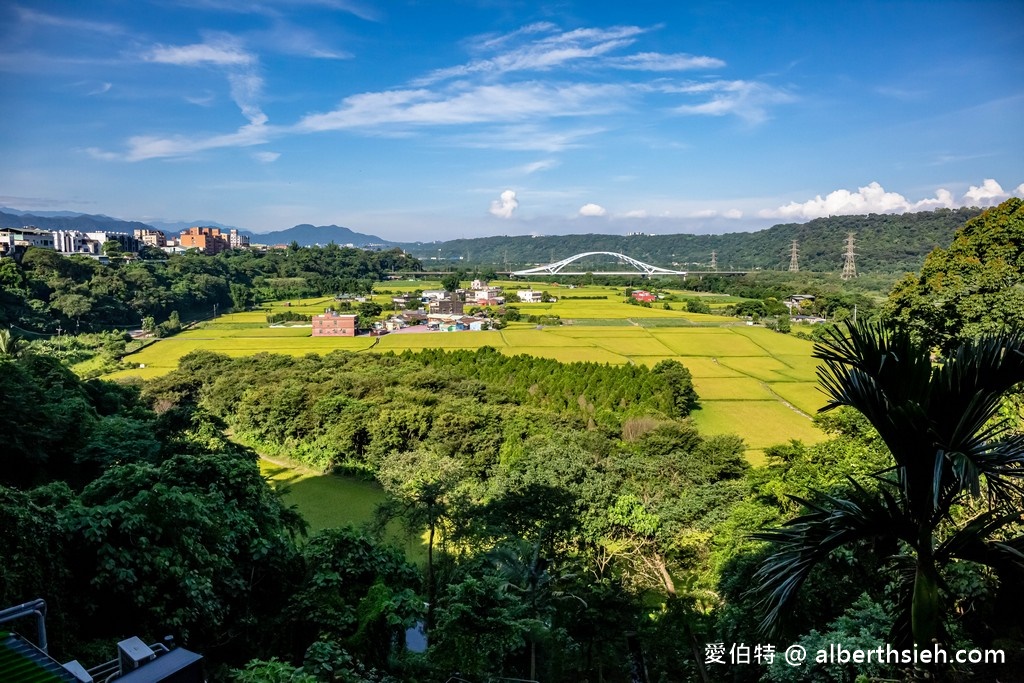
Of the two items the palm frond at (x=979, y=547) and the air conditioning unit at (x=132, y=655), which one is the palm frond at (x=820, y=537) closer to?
the palm frond at (x=979, y=547)

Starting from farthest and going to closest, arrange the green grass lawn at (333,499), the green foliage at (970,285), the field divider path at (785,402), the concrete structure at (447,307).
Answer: the concrete structure at (447,307), the field divider path at (785,402), the green grass lawn at (333,499), the green foliage at (970,285)

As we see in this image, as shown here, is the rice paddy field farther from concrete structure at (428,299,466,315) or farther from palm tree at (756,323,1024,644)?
palm tree at (756,323,1024,644)

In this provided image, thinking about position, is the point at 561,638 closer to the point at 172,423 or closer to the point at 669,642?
the point at 669,642

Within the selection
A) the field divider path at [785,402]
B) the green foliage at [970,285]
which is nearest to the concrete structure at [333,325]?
the field divider path at [785,402]

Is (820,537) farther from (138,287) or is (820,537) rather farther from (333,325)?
(138,287)

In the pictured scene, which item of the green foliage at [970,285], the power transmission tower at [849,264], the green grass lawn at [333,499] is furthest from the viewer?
the power transmission tower at [849,264]

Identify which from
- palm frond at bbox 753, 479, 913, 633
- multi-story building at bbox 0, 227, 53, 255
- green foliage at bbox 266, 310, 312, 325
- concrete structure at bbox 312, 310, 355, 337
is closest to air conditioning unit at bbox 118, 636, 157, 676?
palm frond at bbox 753, 479, 913, 633
